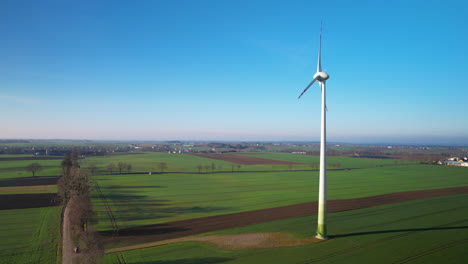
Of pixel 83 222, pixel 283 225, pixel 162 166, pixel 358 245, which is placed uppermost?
pixel 162 166

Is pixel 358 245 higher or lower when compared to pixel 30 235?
higher

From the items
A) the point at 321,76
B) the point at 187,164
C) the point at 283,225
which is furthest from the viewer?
the point at 187,164

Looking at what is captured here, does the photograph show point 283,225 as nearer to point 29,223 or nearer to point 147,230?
point 147,230

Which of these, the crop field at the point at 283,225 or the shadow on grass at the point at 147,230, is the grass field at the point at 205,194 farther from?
the shadow on grass at the point at 147,230

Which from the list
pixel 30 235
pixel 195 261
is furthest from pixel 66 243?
pixel 195 261

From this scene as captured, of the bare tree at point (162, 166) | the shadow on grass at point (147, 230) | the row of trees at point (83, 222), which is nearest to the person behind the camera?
the row of trees at point (83, 222)

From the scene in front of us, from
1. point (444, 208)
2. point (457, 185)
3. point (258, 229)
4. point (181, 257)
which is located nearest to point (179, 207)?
point (258, 229)

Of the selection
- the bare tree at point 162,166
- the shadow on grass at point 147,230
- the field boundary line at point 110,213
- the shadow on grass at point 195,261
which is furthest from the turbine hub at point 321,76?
the bare tree at point 162,166
